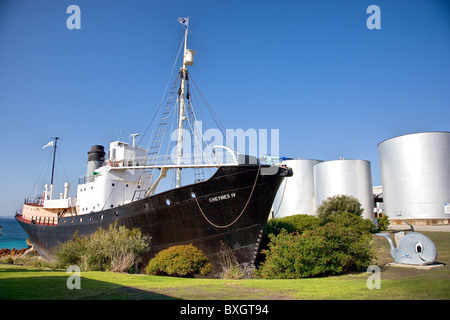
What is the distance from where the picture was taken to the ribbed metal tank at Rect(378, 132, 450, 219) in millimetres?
32844

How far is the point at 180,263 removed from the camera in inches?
505

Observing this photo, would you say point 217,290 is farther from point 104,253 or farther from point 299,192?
point 299,192

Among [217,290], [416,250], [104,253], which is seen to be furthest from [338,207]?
[217,290]

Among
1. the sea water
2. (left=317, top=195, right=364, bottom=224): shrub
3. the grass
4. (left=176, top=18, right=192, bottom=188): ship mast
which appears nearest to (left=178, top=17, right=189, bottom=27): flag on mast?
(left=176, top=18, right=192, bottom=188): ship mast

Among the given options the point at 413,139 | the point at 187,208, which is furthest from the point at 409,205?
the point at 187,208

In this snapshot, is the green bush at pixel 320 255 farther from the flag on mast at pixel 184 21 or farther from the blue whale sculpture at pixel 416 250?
the flag on mast at pixel 184 21

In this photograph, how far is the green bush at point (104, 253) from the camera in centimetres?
1291

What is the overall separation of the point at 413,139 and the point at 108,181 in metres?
32.7

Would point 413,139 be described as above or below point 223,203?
above

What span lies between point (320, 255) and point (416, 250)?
3.42 m

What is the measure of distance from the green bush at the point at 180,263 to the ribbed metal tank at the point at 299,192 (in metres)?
31.8

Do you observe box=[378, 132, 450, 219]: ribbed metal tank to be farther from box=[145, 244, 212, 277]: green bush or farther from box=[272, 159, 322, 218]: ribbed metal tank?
box=[145, 244, 212, 277]: green bush
